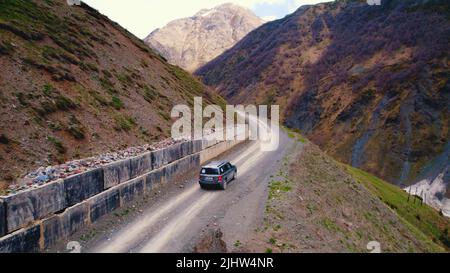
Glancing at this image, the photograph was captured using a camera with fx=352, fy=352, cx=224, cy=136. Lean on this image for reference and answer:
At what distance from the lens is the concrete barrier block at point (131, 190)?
17.4 m

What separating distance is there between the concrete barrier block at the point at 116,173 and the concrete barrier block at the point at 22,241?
427cm

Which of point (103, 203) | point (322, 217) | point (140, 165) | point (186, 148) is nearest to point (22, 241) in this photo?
point (103, 203)

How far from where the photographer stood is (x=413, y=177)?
54875mm

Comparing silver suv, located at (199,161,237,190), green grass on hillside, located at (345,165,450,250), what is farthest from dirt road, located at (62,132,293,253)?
green grass on hillside, located at (345,165,450,250)

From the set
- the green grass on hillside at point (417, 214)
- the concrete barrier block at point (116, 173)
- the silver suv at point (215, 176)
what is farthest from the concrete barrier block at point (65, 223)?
the green grass on hillside at point (417, 214)

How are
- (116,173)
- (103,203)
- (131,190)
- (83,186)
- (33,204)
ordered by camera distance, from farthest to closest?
(131,190)
(116,173)
(103,203)
(83,186)
(33,204)

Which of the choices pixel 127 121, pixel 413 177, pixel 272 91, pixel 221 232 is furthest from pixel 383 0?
pixel 221 232

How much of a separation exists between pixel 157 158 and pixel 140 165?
1771mm

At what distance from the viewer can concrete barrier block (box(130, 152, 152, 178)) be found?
18.5 meters

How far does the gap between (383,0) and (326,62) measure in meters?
26.9

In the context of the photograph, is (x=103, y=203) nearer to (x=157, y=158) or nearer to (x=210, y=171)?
(x=157, y=158)

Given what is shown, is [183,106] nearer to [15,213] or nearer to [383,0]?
[15,213]

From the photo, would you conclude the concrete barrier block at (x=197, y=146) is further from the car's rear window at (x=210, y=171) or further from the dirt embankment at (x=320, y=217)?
the dirt embankment at (x=320, y=217)

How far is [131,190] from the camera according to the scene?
1806 centimetres
